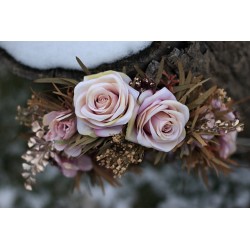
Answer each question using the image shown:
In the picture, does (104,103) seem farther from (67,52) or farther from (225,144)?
(225,144)

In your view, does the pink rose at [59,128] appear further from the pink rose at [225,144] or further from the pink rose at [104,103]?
the pink rose at [225,144]

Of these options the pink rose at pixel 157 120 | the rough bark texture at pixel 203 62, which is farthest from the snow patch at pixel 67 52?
the pink rose at pixel 157 120

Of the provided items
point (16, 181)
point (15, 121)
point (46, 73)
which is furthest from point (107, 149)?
point (16, 181)

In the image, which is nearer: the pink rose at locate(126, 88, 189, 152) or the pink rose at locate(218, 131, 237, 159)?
the pink rose at locate(126, 88, 189, 152)

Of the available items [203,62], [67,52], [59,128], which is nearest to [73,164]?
A: [59,128]

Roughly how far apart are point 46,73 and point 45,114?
0.29ft

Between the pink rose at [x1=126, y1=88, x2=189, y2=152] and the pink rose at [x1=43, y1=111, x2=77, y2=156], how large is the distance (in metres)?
0.12

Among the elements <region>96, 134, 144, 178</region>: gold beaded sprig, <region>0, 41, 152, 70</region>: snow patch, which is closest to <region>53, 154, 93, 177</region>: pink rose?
<region>96, 134, 144, 178</region>: gold beaded sprig

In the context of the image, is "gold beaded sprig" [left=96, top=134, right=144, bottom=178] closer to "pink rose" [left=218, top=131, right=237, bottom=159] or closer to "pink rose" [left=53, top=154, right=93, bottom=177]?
"pink rose" [left=53, top=154, right=93, bottom=177]

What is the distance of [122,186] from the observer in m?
1.12

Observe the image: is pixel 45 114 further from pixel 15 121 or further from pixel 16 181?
pixel 16 181

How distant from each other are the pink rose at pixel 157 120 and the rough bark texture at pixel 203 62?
0.08 metres

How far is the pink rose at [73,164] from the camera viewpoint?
0.90 metres

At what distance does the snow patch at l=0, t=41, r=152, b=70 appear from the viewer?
82 centimetres
